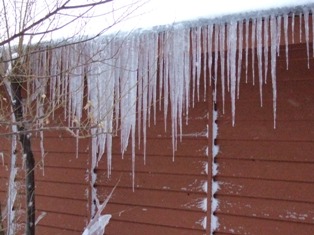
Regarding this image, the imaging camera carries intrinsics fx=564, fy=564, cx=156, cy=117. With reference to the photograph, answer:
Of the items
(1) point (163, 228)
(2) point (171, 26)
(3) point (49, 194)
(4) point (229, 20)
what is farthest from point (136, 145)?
(4) point (229, 20)

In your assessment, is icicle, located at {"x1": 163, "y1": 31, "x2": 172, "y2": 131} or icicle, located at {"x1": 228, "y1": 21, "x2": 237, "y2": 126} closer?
icicle, located at {"x1": 228, "y1": 21, "x2": 237, "y2": 126}

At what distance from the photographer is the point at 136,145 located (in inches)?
216

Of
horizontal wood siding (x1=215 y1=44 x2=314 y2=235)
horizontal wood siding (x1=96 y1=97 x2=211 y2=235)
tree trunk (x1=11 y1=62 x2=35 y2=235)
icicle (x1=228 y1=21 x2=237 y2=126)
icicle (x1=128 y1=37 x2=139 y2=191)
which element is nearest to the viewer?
icicle (x1=228 y1=21 x2=237 y2=126)

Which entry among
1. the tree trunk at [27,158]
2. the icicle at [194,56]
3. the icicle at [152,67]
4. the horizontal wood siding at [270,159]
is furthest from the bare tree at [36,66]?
the horizontal wood siding at [270,159]

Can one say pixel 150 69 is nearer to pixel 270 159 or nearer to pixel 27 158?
pixel 270 159

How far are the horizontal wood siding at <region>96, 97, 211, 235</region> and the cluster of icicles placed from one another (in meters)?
0.13

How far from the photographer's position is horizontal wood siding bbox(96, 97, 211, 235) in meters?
4.99

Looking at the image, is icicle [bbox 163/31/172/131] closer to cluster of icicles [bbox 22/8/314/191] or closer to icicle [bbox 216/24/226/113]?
cluster of icicles [bbox 22/8/314/191]

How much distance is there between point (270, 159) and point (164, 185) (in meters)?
1.10

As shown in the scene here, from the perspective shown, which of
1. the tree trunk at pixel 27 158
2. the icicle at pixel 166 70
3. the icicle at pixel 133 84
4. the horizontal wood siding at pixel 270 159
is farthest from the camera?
the tree trunk at pixel 27 158

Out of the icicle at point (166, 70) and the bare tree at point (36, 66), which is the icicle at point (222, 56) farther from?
the bare tree at point (36, 66)

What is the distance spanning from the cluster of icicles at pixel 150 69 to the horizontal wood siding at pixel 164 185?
128 millimetres

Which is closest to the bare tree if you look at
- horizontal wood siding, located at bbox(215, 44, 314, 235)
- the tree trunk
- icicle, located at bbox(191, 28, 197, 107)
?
the tree trunk

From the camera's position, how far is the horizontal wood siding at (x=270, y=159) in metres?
4.41
